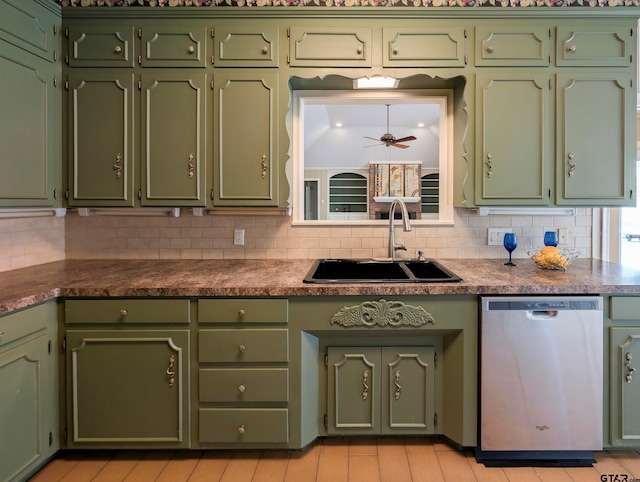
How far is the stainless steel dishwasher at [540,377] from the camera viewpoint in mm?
2037

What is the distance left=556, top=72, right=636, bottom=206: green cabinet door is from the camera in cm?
244

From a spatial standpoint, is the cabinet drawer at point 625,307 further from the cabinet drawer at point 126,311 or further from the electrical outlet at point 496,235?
the cabinet drawer at point 126,311

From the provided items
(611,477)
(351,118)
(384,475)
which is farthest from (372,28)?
(611,477)

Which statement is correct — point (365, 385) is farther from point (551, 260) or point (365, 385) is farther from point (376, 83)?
point (376, 83)

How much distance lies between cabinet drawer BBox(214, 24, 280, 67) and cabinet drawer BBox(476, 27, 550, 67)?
1.18m

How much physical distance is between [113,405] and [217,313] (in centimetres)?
68

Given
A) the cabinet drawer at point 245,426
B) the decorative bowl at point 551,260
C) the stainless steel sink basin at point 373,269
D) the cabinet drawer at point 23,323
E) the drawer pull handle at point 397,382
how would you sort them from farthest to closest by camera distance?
the stainless steel sink basin at point 373,269 < the decorative bowl at point 551,260 < the drawer pull handle at point 397,382 < the cabinet drawer at point 245,426 < the cabinet drawer at point 23,323

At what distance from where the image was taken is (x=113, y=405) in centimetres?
206

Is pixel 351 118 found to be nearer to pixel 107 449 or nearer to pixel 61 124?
pixel 61 124

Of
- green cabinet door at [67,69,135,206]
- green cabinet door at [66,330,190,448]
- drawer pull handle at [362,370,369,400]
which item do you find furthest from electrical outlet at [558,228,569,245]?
green cabinet door at [67,69,135,206]

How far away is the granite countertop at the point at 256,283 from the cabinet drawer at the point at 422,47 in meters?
1.21

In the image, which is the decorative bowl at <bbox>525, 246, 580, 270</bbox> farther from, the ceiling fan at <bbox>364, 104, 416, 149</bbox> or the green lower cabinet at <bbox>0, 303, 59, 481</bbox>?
the green lower cabinet at <bbox>0, 303, 59, 481</bbox>

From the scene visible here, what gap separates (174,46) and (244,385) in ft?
6.26

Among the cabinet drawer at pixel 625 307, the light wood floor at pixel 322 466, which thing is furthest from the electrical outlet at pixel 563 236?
the light wood floor at pixel 322 466
